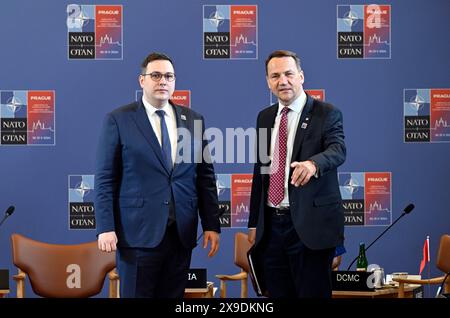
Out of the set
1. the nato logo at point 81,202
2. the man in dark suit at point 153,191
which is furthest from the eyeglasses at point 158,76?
the nato logo at point 81,202

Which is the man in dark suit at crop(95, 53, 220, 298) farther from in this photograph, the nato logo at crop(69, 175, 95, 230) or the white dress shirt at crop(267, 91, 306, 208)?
the nato logo at crop(69, 175, 95, 230)

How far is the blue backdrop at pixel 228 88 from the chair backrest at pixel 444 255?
55 cm

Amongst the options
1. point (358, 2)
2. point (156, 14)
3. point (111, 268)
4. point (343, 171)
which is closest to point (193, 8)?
point (156, 14)

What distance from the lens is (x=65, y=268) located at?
19.0 ft

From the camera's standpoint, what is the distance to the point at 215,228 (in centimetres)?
392

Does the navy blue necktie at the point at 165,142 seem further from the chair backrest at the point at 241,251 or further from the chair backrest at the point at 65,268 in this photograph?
the chair backrest at the point at 241,251

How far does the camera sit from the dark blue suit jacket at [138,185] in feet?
12.2

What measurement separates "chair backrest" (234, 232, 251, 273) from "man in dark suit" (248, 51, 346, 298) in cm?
241

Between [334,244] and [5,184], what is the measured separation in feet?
12.6

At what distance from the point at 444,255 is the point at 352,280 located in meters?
1.40

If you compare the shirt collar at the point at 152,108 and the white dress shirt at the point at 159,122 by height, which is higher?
the shirt collar at the point at 152,108

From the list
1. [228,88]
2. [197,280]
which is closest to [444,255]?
[197,280]

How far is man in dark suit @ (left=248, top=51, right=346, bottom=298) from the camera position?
358cm

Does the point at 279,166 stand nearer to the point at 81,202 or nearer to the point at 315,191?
the point at 315,191
